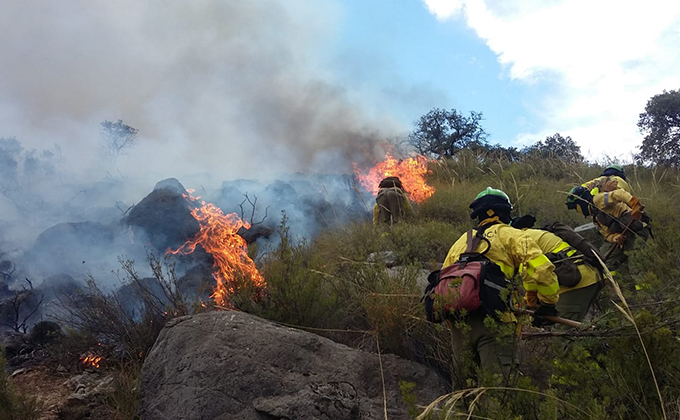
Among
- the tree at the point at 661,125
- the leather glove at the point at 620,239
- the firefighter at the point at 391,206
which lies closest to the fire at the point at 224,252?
the firefighter at the point at 391,206

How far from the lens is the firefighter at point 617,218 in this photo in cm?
534

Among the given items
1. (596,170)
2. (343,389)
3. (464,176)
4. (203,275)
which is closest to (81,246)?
(203,275)

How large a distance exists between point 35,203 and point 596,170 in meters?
19.6

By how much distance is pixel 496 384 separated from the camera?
6.35 feet

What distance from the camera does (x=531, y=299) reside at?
3221 mm

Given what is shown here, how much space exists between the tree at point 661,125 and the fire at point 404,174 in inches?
325

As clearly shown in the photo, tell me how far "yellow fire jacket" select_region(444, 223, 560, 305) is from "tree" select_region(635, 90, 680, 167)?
14.4m

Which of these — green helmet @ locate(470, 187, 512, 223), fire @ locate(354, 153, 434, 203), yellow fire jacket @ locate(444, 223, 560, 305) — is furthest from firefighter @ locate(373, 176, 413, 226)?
yellow fire jacket @ locate(444, 223, 560, 305)

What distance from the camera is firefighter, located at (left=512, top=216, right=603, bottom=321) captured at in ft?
12.3

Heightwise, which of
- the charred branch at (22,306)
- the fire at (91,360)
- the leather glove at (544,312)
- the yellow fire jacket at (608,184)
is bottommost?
the fire at (91,360)

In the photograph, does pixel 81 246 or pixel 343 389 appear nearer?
pixel 343 389

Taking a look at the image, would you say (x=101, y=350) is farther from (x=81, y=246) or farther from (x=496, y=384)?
(x=81, y=246)

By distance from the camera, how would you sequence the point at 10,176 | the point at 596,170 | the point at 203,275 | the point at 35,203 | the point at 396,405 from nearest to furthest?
the point at 396,405 < the point at 203,275 < the point at 596,170 < the point at 35,203 < the point at 10,176

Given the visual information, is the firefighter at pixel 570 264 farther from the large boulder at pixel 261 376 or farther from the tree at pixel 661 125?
the tree at pixel 661 125
